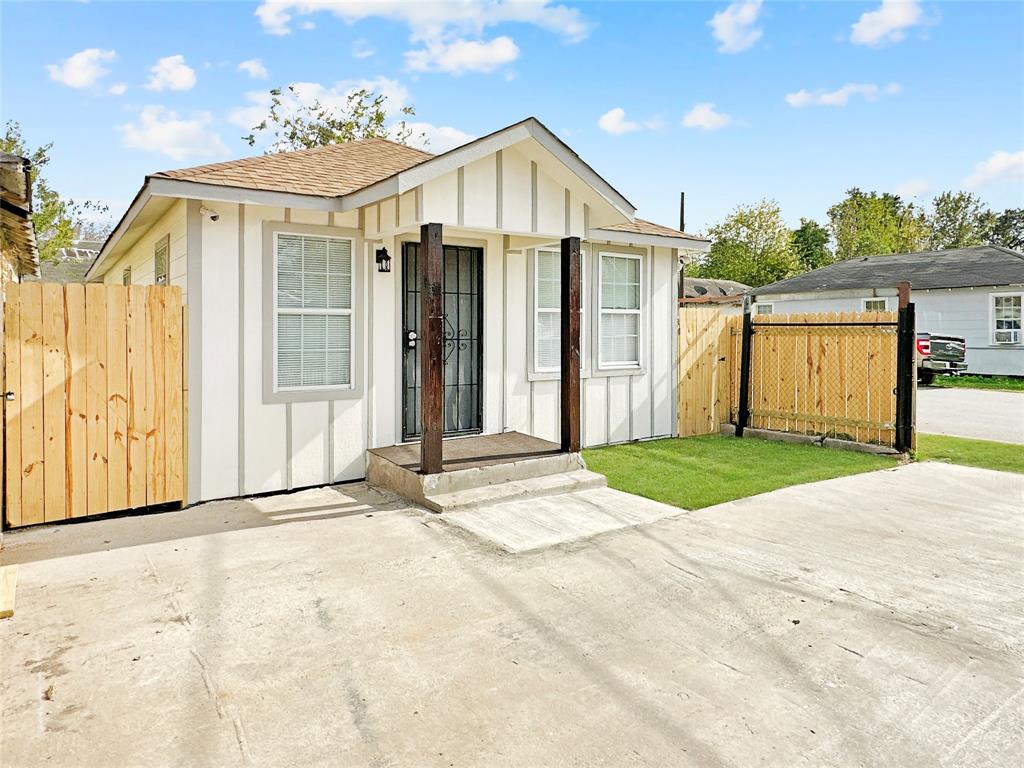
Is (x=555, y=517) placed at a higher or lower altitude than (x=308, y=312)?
lower

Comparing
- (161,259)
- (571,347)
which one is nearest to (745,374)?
(571,347)

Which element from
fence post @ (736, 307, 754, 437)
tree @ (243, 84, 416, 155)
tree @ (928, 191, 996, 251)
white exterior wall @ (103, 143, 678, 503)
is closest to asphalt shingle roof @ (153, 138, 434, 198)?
white exterior wall @ (103, 143, 678, 503)

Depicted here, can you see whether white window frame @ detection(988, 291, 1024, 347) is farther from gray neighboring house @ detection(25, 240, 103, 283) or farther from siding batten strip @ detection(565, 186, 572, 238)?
gray neighboring house @ detection(25, 240, 103, 283)

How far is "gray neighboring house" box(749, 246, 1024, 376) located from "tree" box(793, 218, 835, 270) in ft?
39.5

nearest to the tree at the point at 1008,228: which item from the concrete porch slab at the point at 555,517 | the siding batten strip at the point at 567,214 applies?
the siding batten strip at the point at 567,214

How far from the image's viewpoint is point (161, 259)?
6.53 m

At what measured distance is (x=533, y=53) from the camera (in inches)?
475

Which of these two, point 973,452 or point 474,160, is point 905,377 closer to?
point 973,452

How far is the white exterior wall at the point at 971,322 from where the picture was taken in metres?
18.1

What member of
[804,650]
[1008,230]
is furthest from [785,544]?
[1008,230]

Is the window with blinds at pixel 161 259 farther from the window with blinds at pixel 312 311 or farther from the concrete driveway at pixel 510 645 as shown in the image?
the concrete driveway at pixel 510 645

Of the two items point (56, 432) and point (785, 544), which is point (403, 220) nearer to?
point (56, 432)

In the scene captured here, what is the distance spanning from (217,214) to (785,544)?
16.8 feet

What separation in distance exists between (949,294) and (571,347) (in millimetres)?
17914
